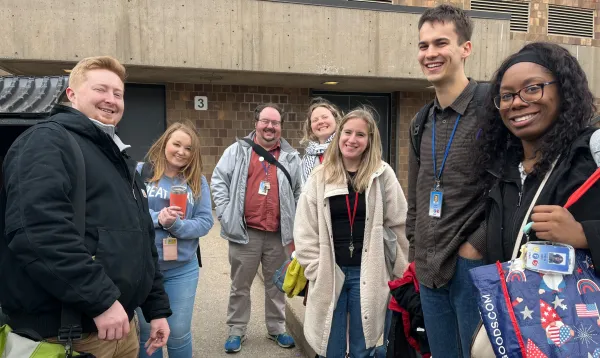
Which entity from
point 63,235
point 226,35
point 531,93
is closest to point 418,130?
point 531,93

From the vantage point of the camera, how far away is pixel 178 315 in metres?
3.01

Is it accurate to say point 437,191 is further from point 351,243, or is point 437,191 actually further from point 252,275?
point 252,275

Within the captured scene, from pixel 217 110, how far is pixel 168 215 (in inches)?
305

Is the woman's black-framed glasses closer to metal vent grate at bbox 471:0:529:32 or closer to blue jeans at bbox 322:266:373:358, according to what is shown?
blue jeans at bbox 322:266:373:358

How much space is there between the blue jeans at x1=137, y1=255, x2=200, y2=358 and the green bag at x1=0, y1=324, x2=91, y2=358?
54.6 inches

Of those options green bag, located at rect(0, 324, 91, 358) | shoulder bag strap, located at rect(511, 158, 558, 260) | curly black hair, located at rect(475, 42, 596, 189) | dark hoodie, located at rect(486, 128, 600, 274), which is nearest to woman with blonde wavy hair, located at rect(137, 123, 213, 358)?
green bag, located at rect(0, 324, 91, 358)

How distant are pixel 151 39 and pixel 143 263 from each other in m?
7.14

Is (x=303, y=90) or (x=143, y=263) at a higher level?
(x=303, y=90)

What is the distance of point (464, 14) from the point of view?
7.36ft

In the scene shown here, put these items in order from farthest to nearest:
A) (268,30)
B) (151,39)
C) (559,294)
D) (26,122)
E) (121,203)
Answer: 1. (268,30)
2. (151,39)
3. (26,122)
4. (121,203)
5. (559,294)

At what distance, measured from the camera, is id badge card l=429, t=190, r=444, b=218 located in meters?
2.15

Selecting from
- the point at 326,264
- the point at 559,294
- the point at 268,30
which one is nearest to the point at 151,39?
the point at 268,30

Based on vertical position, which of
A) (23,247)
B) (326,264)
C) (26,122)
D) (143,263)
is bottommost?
(326,264)

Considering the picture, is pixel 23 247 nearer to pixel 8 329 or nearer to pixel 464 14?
pixel 8 329
